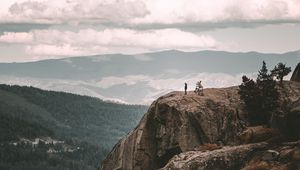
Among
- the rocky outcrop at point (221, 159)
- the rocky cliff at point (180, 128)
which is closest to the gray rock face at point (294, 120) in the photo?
the rocky outcrop at point (221, 159)

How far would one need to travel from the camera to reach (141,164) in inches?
3049

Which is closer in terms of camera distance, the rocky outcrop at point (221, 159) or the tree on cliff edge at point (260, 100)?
the rocky outcrop at point (221, 159)

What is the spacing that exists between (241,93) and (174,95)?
365 inches

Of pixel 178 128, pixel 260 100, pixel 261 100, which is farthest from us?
pixel 178 128

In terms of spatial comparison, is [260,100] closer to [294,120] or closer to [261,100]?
[261,100]

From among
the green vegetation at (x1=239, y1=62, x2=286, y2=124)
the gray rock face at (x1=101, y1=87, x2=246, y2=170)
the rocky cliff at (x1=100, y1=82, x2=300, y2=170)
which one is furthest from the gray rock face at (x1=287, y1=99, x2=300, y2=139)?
the green vegetation at (x1=239, y1=62, x2=286, y2=124)

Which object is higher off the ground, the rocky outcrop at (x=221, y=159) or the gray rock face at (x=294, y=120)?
the gray rock face at (x=294, y=120)

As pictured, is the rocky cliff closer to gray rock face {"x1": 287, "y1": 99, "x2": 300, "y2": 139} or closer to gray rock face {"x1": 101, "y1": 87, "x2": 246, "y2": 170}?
gray rock face {"x1": 101, "y1": 87, "x2": 246, "y2": 170}

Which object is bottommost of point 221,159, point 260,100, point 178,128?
point 221,159

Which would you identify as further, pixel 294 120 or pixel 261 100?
pixel 261 100

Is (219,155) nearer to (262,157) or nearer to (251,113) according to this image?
(262,157)

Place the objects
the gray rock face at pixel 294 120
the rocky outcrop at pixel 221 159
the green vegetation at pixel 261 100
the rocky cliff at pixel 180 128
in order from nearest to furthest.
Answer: the gray rock face at pixel 294 120 < the rocky outcrop at pixel 221 159 < the rocky cliff at pixel 180 128 < the green vegetation at pixel 261 100

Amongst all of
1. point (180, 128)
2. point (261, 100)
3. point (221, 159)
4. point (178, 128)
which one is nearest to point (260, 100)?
point (261, 100)

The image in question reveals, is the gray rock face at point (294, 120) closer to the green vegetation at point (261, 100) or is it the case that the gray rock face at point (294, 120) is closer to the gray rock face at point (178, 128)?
the gray rock face at point (178, 128)
